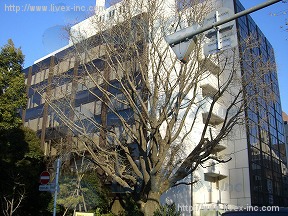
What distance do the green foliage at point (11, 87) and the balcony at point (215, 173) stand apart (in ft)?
48.9

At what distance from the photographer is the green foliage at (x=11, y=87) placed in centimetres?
1299

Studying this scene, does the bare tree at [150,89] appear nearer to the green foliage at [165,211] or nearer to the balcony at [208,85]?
the green foliage at [165,211]

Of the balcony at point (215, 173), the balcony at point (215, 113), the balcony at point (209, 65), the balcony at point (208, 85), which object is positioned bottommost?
the balcony at point (215, 173)

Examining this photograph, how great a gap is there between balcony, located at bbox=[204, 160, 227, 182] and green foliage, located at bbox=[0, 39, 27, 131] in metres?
14.9

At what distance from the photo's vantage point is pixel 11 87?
1345cm

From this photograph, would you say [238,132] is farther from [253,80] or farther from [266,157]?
[253,80]

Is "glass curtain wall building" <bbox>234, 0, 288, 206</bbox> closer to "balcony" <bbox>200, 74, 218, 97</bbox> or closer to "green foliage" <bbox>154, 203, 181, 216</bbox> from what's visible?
"balcony" <bbox>200, 74, 218, 97</bbox>

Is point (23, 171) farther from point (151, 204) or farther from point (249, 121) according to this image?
point (249, 121)

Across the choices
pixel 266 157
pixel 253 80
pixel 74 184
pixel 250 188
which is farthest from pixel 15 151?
pixel 266 157

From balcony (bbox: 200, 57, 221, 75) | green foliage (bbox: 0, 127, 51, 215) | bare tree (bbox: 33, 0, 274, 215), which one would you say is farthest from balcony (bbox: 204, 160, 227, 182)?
green foliage (bbox: 0, 127, 51, 215)

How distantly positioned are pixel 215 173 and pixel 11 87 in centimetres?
1629

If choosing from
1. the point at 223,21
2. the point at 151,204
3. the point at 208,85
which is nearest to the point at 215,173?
the point at 208,85

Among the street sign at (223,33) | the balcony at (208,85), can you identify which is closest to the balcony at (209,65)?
the street sign at (223,33)

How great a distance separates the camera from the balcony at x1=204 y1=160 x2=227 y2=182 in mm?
23967
